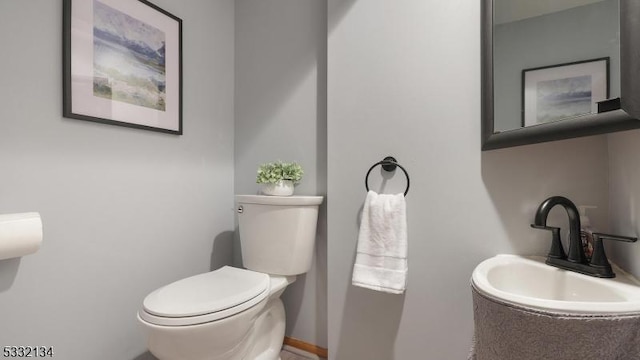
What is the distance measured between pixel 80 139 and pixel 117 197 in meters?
0.27

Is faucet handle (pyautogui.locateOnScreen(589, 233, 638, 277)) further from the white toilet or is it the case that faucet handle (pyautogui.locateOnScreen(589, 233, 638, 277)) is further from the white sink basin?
the white toilet

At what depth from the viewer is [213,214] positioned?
167cm

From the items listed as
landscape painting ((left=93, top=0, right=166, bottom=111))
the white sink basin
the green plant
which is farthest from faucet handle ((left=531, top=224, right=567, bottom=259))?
landscape painting ((left=93, top=0, right=166, bottom=111))

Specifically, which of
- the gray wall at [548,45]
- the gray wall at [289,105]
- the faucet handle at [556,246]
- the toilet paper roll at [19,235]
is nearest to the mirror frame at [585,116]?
the gray wall at [548,45]

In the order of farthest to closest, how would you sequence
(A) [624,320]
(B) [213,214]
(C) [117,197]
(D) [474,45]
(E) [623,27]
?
(B) [213,214] < (C) [117,197] < (D) [474,45] < (E) [623,27] < (A) [624,320]

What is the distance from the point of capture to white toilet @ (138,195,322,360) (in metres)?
0.95

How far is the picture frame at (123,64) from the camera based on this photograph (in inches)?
42.4

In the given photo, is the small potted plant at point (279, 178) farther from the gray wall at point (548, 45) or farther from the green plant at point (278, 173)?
the gray wall at point (548, 45)

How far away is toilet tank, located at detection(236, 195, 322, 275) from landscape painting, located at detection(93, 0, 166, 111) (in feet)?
2.17

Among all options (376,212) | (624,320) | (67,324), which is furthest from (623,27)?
(67,324)

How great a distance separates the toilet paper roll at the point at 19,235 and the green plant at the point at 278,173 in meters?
0.80

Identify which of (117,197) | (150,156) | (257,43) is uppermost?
(257,43)

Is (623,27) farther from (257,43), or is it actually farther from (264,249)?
(257,43)

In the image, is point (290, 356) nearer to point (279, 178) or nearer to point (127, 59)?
point (279, 178)
